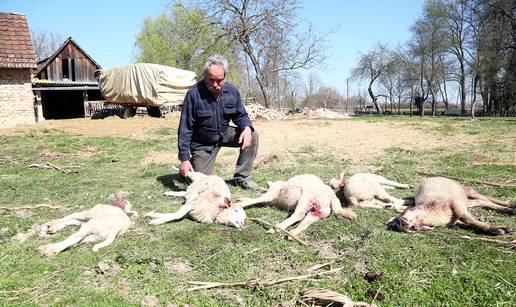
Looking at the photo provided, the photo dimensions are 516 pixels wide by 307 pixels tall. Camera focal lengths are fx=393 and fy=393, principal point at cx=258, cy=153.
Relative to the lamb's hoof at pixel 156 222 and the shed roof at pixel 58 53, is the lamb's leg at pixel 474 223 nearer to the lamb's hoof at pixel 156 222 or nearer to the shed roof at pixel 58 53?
the lamb's hoof at pixel 156 222

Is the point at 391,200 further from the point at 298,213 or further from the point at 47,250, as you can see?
the point at 47,250

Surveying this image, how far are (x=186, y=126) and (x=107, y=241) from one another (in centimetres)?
233

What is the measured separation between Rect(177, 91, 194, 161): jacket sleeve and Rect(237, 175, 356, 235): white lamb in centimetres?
134

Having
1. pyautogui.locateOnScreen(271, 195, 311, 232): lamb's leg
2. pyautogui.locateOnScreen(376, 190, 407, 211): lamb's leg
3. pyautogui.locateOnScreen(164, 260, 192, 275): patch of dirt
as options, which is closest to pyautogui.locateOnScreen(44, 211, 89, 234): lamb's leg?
pyautogui.locateOnScreen(164, 260, 192, 275): patch of dirt

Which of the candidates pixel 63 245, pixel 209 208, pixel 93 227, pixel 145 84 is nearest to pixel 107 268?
A: pixel 63 245

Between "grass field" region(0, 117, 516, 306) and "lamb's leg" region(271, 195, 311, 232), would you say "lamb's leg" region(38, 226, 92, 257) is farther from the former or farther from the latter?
"lamb's leg" region(271, 195, 311, 232)

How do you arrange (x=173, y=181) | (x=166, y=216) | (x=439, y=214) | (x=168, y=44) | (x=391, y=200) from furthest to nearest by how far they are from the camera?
(x=168, y=44)
(x=173, y=181)
(x=391, y=200)
(x=166, y=216)
(x=439, y=214)

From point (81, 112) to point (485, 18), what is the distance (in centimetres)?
3191

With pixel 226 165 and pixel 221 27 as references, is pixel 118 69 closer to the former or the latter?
pixel 221 27

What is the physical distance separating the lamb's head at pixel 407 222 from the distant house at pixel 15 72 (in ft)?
64.1

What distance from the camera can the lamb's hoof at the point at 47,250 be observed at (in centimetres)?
328

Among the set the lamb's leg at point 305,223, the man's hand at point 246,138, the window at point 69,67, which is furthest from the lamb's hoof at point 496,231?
the window at point 69,67

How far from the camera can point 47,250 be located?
3.30 m

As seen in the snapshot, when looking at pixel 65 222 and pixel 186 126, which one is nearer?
pixel 65 222
